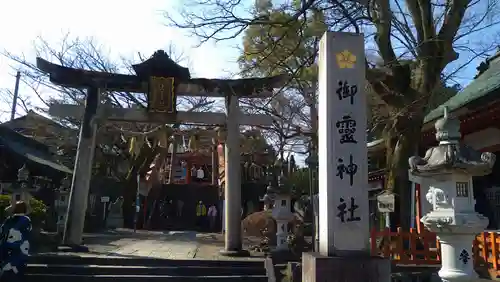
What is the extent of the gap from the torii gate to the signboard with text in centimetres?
590

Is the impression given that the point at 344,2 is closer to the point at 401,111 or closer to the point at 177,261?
the point at 401,111

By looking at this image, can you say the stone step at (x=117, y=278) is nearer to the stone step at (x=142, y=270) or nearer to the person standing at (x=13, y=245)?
the stone step at (x=142, y=270)

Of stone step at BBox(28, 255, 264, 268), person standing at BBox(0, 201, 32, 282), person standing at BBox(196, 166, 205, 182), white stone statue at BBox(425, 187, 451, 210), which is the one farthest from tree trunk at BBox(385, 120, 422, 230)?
person standing at BBox(196, 166, 205, 182)

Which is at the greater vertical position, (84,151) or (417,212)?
(84,151)

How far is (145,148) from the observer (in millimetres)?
28078

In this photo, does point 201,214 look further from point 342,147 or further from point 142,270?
point 342,147

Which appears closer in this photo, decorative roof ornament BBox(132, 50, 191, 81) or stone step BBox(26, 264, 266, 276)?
stone step BBox(26, 264, 266, 276)

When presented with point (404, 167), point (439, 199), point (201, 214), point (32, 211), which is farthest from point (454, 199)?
point (201, 214)

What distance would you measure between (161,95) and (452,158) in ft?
30.6

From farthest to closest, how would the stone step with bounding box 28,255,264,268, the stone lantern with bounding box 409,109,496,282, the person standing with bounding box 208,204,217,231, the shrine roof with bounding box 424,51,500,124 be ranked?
the person standing with bounding box 208,204,217,231
the stone step with bounding box 28,255,264,268
the shrine roof with bounding box 424,51,500,124
the stone lantern with bounding box 409,109,496,282

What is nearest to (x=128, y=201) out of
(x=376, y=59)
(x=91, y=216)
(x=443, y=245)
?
(x=91, y=216)

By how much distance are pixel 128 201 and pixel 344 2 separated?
2082 centimetres

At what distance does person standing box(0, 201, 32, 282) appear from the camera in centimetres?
779

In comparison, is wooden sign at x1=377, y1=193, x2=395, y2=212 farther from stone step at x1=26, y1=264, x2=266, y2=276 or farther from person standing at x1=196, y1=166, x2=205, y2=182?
person standing at x1=196, y1=166, x2=205, y2=182
